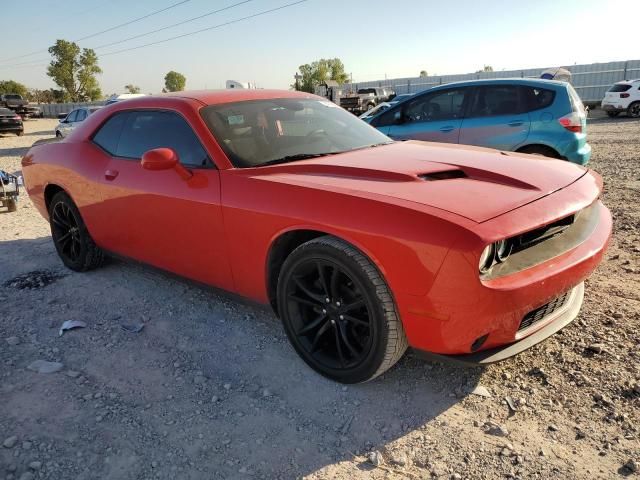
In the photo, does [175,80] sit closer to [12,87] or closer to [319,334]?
[12,87]

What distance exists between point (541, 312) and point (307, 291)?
117 centimetres

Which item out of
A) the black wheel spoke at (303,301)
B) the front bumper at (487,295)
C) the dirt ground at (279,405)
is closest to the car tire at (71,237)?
the dirt ground at (279,405)

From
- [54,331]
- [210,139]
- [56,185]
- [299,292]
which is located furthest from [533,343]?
[56,185]

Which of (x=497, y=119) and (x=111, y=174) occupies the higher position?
(x=111, y=174)

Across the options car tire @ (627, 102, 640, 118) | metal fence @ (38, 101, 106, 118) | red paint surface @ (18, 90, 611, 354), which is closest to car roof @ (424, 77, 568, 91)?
red paint surface @ (18, 90, 611, 354)

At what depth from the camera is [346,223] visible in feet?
7.64

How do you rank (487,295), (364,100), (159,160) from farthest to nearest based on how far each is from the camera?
(364,100) → (159,160) → (487,295)

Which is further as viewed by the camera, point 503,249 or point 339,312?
point 339,312

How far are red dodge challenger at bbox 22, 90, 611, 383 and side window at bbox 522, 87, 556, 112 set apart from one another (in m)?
3.14

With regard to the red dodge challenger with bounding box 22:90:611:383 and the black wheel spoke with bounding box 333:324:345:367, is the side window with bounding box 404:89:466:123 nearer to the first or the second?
the red dodge challenger with bounding box 22:90:611:383

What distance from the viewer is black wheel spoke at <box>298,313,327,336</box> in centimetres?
264

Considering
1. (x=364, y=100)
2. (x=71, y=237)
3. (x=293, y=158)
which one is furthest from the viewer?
(x=364, y=100)

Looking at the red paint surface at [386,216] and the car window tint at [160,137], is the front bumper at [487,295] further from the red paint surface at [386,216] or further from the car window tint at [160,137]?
the car window tint at [160,137]

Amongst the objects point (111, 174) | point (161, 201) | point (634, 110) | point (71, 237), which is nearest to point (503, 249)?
point (161, 201)
